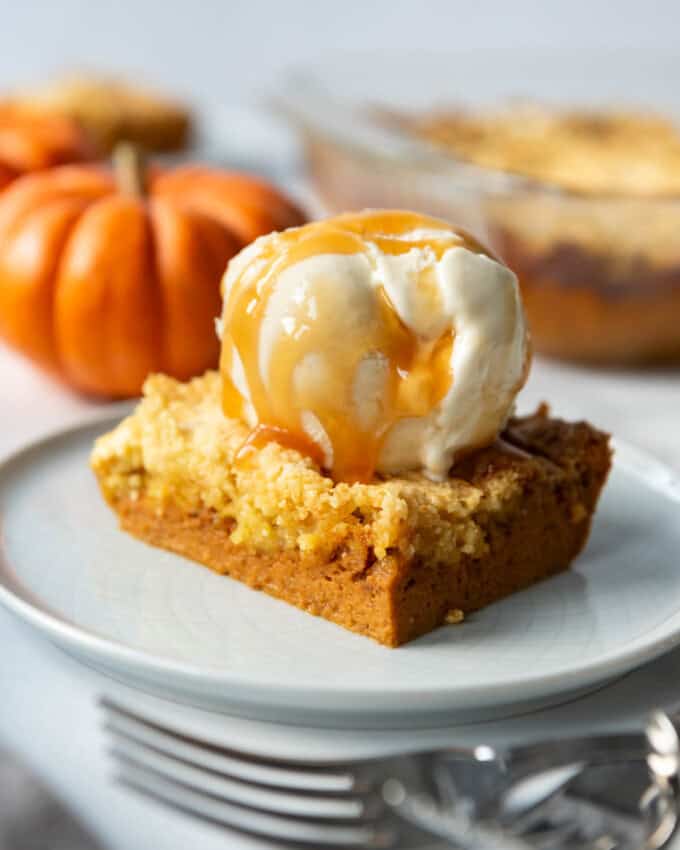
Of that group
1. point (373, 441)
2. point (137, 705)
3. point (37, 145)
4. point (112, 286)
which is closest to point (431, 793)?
point (137, 705)

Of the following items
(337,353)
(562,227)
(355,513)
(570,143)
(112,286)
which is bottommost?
(570,143)

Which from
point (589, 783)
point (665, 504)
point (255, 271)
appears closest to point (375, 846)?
point (589, 783)

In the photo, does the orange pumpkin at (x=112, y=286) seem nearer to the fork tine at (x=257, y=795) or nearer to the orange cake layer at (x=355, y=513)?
the orange cake layer at (x=355, y=513)

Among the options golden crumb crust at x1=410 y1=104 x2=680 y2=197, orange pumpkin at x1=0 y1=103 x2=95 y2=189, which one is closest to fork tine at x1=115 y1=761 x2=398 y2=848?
orange pumpkin at x1=0 y1=103 x2=95 y2=189

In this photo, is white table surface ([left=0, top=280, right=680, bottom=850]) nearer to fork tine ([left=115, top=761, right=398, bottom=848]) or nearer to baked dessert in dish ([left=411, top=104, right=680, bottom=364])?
fork tine ([left=115, top=761, right=398, bottom=848])

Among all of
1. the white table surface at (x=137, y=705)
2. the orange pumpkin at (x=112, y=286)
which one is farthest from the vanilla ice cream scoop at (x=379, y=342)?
the orange pumpkin at (x=112, y=286)

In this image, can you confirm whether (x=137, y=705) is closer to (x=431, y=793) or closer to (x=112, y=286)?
(x=431, y=793)
